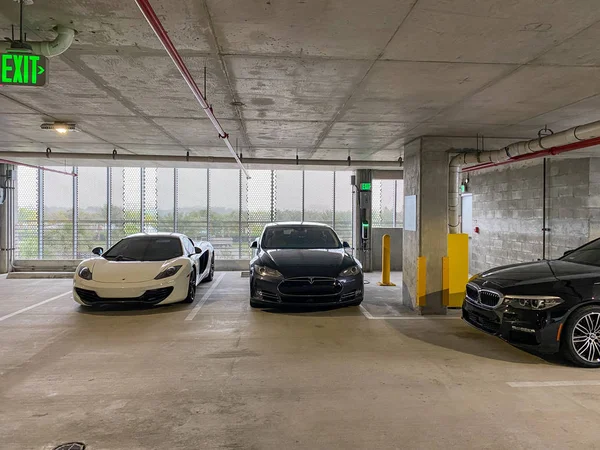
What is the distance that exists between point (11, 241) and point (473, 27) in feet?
42.2

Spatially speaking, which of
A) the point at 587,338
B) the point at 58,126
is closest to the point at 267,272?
the point at 58,126

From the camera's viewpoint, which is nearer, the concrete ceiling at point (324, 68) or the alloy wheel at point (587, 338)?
the concrete ceiling at point (324, 68)

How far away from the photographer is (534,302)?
4105 millimetres

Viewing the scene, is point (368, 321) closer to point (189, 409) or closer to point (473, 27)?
point (189, 409)

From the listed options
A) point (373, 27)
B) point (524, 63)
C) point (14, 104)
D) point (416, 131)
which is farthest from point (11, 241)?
point (524, 63)

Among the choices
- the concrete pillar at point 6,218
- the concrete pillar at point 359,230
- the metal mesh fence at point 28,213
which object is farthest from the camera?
the metal mesh fence at point 28,213

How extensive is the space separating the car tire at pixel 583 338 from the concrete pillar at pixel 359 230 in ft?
25.0

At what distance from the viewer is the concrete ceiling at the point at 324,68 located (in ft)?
8.80

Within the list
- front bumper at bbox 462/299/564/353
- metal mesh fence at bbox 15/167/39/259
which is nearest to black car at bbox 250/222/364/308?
front bumper at bbox 462/299/564/353

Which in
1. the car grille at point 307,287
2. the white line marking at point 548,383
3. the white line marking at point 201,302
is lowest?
the white line marking at point 548,383

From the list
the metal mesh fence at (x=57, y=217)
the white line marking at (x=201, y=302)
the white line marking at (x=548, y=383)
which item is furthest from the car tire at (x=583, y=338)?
the metal mesh fence at (x=57, y=217)

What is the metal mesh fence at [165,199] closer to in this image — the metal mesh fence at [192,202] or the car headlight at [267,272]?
the metal mesh fence at [192,202]

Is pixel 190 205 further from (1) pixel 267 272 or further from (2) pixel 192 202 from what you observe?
(1) pixel 267 272

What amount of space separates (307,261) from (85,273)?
11.8 ft
